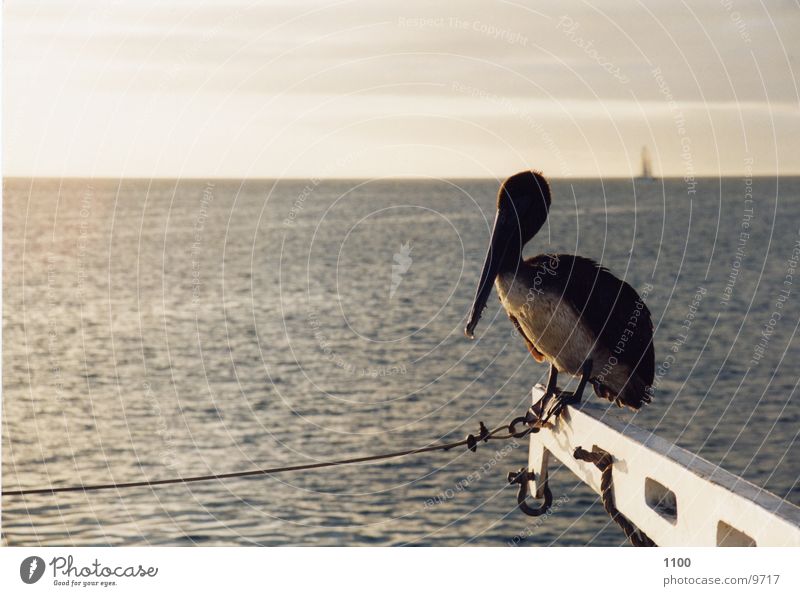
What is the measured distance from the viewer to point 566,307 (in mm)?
4824

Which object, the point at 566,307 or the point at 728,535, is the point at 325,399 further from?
the point at 728,535

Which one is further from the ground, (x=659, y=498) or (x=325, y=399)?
(x=659, y=498)

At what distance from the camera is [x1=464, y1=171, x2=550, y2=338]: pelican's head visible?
490cm

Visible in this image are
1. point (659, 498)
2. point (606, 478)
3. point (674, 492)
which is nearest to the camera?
point (674, 492)

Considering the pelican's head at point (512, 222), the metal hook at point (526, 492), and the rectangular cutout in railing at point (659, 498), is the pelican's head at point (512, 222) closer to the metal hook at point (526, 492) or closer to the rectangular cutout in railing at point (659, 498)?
the metal hook at point (526, 492)

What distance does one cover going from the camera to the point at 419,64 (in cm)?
1975

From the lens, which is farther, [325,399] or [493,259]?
[325,399]

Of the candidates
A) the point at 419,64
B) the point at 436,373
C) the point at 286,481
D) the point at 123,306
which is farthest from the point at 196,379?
the point at 123,306

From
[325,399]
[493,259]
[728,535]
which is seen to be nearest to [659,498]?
[728,535]

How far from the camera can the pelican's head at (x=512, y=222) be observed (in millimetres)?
4902

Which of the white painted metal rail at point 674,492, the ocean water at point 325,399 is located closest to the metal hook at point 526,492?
the white painted metal rail at point 674,492

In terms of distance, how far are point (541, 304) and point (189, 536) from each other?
11082 mm

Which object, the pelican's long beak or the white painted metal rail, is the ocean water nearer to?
the pelican's long beak

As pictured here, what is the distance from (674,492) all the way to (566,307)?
1.99 m
